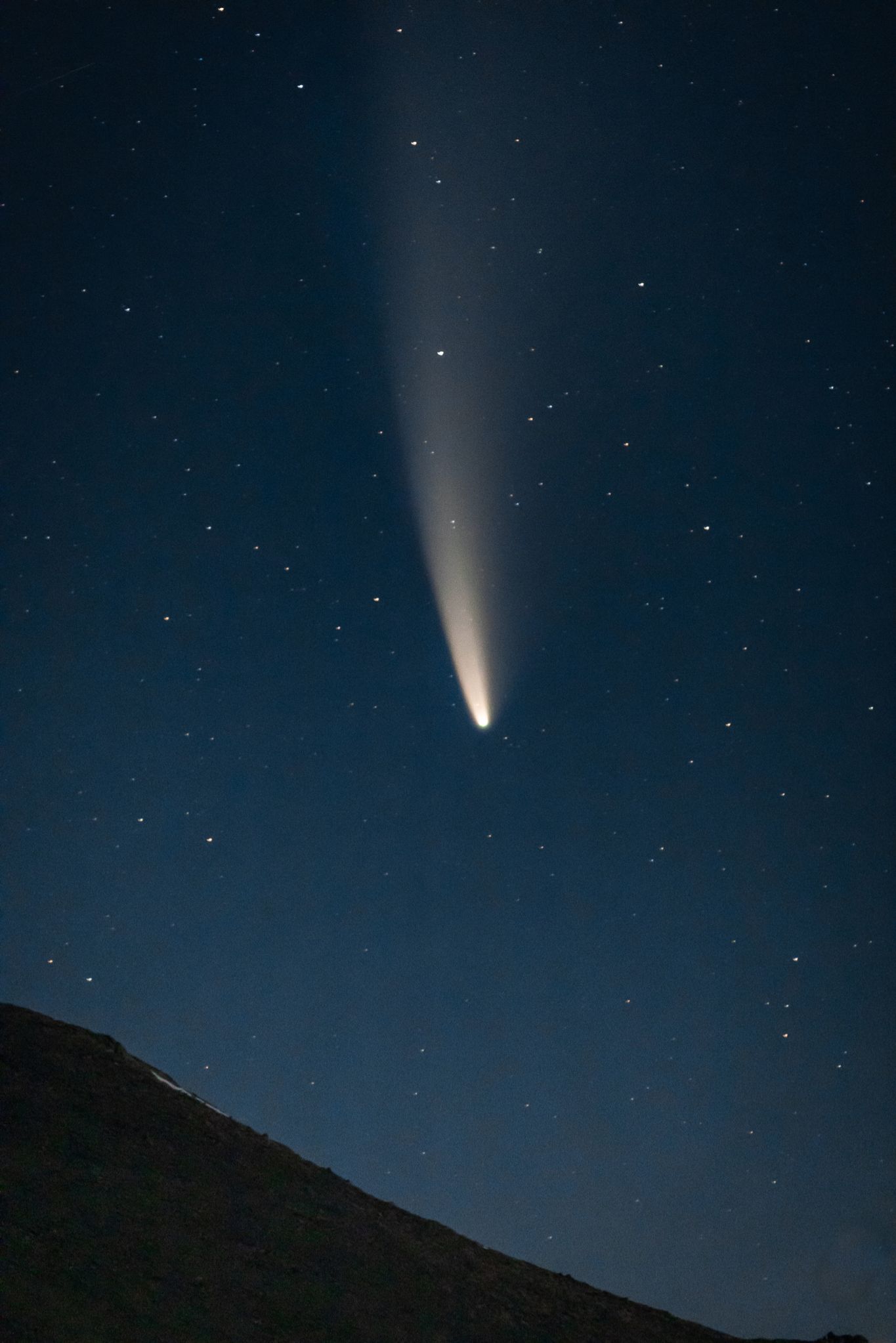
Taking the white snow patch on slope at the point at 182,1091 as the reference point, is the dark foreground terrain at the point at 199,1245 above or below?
below

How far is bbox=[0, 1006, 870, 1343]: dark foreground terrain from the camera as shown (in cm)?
1542

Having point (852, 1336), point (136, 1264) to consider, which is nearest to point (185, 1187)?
point (136, 1264)

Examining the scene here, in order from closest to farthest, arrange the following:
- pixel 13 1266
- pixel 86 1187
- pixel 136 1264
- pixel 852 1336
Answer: pixel 13 1266 → pixel 136 1264 → pixel 86 1187 → pixel 852 1336

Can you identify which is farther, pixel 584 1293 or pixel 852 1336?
pixel 852 1336

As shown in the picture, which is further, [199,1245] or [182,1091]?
[182,1091]

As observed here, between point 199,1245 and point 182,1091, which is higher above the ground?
point 182,1091

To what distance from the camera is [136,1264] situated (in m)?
16.4

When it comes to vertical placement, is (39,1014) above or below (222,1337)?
above

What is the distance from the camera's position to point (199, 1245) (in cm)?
1781

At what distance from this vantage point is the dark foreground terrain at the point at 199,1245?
50.6ft

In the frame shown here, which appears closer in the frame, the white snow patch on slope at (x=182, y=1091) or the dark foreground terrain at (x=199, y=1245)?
the dark foreground terrain at (x=199, y=1245)

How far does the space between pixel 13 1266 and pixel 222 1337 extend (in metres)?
3.21

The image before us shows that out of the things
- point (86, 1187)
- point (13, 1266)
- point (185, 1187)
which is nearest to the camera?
point (13, 1266)

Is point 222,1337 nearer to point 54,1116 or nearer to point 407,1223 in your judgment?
point 54,1116
